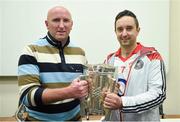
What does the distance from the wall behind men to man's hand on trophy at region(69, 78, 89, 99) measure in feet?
5.35

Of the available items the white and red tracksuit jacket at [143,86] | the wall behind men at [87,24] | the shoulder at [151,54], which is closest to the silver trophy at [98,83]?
the white and red tracksuit jacket at [143,86]

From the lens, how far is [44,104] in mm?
1262

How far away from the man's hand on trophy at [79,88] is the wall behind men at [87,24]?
1.63 metres

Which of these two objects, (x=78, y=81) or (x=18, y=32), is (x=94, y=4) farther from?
(x=78, y=81)

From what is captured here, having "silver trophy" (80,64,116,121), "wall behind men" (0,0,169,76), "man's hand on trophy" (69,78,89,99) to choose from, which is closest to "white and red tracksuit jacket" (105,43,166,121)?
"silver trophy" (80,64,116,121)

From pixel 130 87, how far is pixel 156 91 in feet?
0.45

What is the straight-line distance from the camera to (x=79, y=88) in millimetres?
1132

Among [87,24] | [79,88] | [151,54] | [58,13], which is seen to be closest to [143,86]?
[151,54]

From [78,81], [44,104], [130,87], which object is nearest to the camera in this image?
[78,81]

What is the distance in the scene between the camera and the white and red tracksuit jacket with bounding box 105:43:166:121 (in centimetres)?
131

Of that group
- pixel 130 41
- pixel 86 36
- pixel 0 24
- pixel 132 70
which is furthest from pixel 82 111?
pixel 0 24

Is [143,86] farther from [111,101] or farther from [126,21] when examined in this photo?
[126,21]

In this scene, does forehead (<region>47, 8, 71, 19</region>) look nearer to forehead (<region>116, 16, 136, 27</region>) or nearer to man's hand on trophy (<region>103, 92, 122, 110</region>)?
forehead (<region>116, 16, 136, 27</region>)

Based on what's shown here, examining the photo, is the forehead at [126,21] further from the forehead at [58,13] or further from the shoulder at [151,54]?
the forehead at [58,13]
